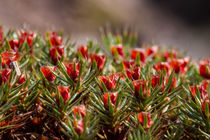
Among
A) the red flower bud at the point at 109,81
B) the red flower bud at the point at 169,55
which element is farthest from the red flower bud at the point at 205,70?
the red flower bud at the point at 109,81

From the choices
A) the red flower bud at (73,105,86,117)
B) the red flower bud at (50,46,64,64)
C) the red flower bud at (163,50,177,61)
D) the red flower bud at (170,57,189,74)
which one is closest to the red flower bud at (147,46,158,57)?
the red flower bud at (163,50,177,61)

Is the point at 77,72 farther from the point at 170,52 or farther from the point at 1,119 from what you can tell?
the point at 170,52

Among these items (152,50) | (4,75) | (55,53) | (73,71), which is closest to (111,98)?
(73,71)

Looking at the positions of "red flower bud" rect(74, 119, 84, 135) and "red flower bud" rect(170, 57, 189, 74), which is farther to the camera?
"red flower bud" rect(170, 57, 189, 74)

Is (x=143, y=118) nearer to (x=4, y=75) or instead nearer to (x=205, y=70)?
(x=4, y=75)

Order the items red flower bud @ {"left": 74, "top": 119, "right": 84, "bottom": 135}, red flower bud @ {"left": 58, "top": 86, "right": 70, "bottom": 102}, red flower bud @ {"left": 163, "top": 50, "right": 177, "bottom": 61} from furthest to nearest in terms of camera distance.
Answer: red flower bud @ {"left": 163, "top": 50, "right": 177, "bottom": 61}
red flower bud @ {"left": 58, "top": 86, "right": 70, "bottom": 102}
red flower bud @ {"left": 74, "top": 119, "right": 84, "bottom": 135}

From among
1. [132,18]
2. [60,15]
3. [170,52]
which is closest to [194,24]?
[132,18]

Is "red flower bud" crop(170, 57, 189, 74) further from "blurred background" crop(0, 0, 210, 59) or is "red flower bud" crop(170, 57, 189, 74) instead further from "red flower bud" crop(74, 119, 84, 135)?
"blurred background" crop(0, 0, 210, 59)

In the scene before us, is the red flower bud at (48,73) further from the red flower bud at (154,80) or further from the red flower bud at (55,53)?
the red flower bud at (154,80)

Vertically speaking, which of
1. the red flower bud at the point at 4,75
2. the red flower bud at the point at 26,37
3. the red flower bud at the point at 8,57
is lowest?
the red flower bud at the point at 4,75
